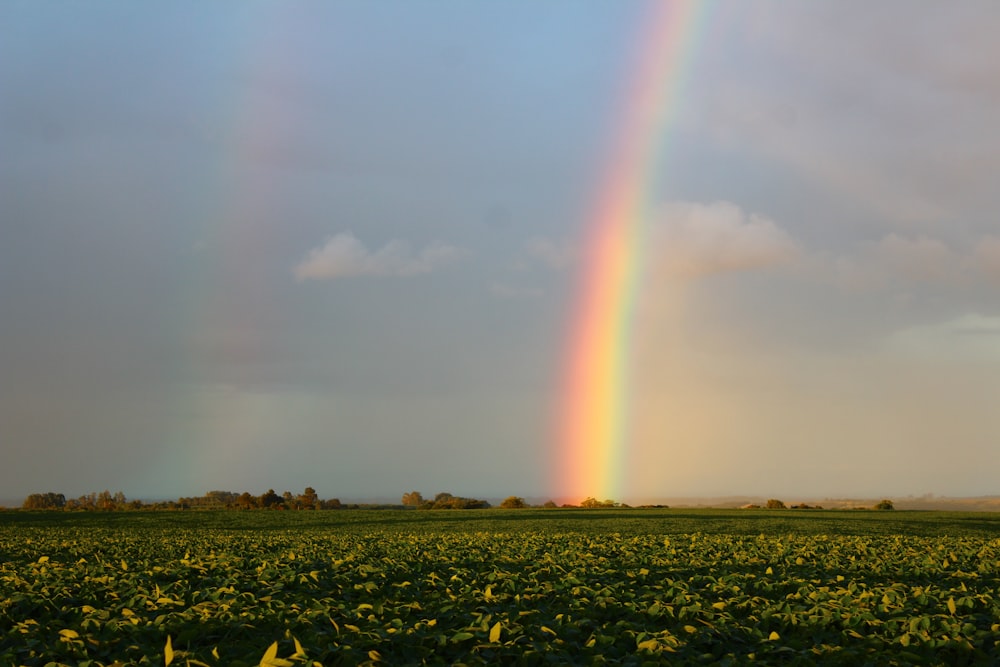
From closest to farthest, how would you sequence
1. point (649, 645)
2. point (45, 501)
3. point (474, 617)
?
point (649, 645)
point (474, 617)
point (45, 501)

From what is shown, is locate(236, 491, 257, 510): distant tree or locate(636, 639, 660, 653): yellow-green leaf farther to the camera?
locate(236, 491, 257, 510): distant tree

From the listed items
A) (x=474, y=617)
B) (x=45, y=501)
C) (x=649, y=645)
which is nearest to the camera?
(x=649, y=645)

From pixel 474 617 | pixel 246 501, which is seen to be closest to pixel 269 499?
pixel 246 501

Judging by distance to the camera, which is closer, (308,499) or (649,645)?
(649,645)

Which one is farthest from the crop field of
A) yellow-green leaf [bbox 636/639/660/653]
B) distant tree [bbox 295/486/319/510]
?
distant tree [bbox 295/486/319/510]

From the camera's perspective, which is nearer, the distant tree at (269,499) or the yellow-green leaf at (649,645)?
the yellow-green leaf at (649,645)

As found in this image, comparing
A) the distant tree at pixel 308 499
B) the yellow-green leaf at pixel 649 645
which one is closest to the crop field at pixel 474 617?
the yellow-green leaf at pixel 649 645

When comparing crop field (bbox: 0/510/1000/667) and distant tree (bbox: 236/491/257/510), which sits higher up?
crop field (bbox: 0/510/1000/667)

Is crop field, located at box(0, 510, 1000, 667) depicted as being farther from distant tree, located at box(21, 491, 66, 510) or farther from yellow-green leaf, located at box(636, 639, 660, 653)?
distant tree, located at box(21, 491, 66, 510)

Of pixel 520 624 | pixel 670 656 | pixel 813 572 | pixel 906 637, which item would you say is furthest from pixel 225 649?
pixel 813 572

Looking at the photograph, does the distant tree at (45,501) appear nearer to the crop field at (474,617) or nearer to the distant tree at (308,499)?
the distant tree at (308,499)

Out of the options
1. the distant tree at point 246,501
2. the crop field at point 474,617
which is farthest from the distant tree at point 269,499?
the crop field at point 474,617

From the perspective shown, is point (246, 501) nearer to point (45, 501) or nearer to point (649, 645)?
point (45, 501)

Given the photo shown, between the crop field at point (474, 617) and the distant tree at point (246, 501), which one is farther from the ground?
the crop field at point (474, 617)
